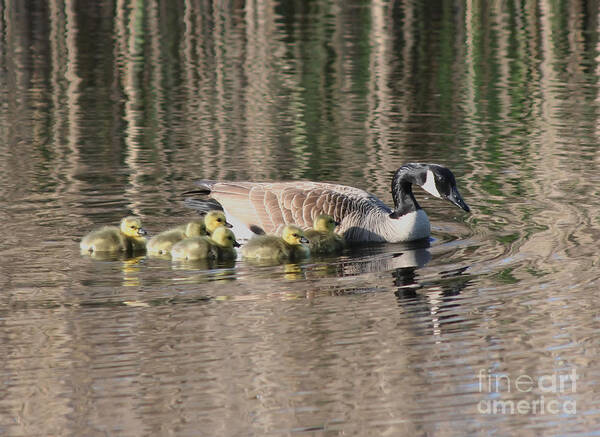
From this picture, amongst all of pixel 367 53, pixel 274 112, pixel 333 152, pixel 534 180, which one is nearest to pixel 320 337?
pixel 534 180

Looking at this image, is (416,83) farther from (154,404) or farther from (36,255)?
(154,404)

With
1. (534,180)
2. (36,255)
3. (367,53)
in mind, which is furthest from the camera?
(367,53)

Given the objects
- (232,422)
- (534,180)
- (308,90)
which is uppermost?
(308,90)

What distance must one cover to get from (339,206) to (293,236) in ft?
3.44

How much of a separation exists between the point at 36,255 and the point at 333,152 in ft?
19.4

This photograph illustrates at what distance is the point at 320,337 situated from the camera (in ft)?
27.0

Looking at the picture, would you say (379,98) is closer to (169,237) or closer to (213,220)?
(213,220)

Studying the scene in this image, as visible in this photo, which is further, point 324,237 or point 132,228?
point 324,237

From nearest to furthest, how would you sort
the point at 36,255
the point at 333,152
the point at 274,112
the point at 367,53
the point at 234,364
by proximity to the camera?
the point at 234,364 < the point at 36,255 < the point at 333,152 < the point at 274,112 < the point at 367,53

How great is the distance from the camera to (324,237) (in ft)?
36.4

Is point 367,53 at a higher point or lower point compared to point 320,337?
higher

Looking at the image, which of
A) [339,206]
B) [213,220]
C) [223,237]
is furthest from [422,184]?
[223,237]

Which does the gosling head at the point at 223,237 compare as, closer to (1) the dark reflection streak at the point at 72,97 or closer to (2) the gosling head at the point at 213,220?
(2) the gosling head at the point at 213,220

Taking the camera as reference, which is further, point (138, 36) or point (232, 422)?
point (138, 36)
